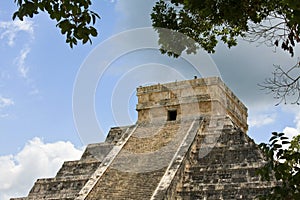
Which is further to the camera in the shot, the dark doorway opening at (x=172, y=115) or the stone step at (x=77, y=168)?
the dark doorway opening at (x=172, y=115)

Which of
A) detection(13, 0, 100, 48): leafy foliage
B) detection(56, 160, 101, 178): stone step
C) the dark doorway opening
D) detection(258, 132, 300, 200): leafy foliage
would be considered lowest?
detection(258, 132, 300, 200): leafy foliage

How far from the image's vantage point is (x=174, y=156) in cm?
1180

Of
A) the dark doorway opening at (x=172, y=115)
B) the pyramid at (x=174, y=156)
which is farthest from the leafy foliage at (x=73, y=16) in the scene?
the dark doorway opening at (x=172, y=115)

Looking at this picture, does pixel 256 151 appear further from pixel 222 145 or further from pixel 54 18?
pixel 54 18

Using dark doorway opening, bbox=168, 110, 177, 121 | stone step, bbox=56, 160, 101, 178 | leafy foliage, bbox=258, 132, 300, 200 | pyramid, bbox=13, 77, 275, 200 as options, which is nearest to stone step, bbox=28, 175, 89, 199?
pyramid, bbox=13, 77, 275, 200

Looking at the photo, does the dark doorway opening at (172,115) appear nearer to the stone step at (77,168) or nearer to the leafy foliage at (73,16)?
the stone step at (77,168)

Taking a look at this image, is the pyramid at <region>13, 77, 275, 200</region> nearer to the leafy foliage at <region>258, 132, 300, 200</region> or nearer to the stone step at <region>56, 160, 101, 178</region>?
the stone step at <region>56, 160, 101, 178</region>

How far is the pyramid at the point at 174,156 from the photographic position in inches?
422

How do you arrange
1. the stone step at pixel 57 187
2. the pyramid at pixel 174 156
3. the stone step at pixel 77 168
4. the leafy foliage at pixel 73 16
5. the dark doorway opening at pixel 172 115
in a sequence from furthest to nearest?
the dark doorway opening at pixel 172 115 < the stone step at pixel 77 168 < the stone step at pixel 57 187 < the pyramid at pixel 174 156 < the leafy foliage at pixel 73 16

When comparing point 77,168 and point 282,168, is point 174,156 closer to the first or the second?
point 77,168

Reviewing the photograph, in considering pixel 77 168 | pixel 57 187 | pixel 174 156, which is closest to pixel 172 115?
pixel 174 156

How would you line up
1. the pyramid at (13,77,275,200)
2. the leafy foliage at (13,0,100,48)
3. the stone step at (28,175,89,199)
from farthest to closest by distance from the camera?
the stone step at (28,175,89,199)
the pyramid at (13,77,275,200)
the leafy foliage at (13,0,100,48)

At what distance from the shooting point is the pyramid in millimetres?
10727

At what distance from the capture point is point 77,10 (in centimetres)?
340
